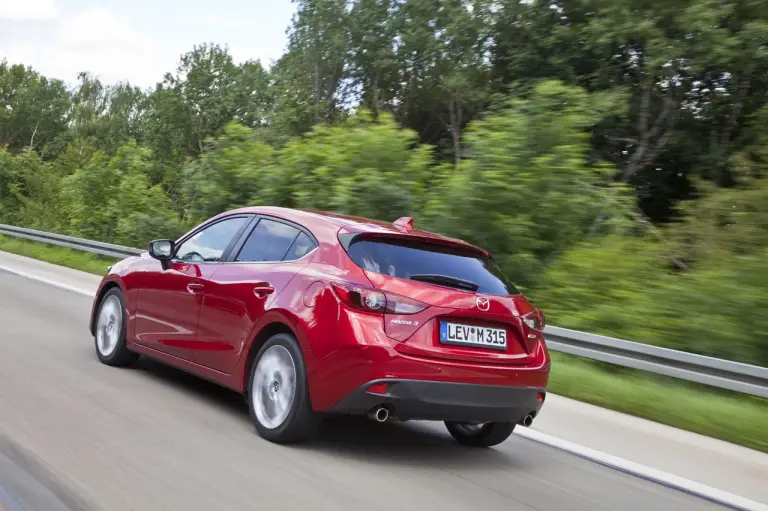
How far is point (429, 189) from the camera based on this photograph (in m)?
15.2

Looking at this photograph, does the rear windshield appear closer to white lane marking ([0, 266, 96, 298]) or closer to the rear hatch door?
the rear hatch door

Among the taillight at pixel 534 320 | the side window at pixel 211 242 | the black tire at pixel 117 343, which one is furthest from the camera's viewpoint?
the black tire at pixel 117 343

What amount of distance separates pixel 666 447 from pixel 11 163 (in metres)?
44.4

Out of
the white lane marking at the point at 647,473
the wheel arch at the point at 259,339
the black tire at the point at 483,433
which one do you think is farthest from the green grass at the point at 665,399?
the wheel arch at the point at 259,339

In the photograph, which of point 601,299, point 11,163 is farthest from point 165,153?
point 601,299

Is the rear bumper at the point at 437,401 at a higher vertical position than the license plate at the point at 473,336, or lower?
lower

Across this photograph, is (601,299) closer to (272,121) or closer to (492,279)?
(492,279)

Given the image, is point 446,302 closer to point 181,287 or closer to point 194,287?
point 194,287

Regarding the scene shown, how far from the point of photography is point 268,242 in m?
6.03

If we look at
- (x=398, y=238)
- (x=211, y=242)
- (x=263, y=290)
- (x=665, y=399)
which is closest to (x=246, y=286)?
(x=263, y=290)

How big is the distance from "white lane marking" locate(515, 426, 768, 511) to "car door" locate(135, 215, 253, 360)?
2524 millimetres

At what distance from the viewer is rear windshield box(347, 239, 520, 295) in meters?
5.25

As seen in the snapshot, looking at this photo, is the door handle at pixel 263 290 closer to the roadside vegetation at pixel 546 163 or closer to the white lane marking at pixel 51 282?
the roadside vegetation at pixel 546 163

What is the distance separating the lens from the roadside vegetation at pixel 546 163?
10562 millimetres
